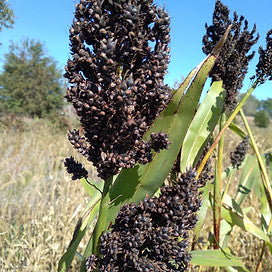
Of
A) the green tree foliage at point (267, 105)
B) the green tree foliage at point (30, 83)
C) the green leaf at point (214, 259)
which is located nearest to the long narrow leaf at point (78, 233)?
the green leaf at point (214, 259)

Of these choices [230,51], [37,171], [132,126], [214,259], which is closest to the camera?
[132,126]

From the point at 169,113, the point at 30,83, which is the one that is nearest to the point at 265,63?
the point at 169,113

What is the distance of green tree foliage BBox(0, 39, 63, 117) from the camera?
3033 centimetres

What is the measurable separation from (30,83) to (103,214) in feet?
109

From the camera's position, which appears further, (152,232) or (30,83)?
(30,83)

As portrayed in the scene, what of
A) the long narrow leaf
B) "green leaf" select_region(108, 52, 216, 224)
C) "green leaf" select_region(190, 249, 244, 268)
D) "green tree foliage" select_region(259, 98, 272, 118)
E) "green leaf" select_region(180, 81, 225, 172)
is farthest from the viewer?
"green tree foliage" select_region(259, 98, 272, 118)

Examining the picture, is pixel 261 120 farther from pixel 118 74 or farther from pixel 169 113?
pixel 118 74

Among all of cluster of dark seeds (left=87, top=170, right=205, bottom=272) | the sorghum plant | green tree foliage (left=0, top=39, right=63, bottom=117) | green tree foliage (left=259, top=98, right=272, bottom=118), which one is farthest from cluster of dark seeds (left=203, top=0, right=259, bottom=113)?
green tree foliage (left=259, top=98, right=272, bottom=118)

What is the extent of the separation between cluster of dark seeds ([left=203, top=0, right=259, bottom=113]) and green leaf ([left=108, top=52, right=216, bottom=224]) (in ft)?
2.50

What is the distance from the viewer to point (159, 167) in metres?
1.15


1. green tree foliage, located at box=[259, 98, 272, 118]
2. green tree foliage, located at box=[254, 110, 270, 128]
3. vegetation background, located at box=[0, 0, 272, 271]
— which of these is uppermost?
green tree foliage, located at box=[259, 98, 272, 118]

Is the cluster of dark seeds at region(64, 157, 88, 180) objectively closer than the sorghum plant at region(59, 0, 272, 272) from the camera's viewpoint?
No

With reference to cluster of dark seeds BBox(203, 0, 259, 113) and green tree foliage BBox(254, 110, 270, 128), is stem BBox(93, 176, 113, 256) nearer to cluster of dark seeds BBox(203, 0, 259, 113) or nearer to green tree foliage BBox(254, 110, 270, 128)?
cluster of dark seeds BBox(203, 0, 259, 113)

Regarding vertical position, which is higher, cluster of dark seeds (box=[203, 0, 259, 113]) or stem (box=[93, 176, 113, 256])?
cluster of dark seeds (box=[203, 0, 259, 113])
